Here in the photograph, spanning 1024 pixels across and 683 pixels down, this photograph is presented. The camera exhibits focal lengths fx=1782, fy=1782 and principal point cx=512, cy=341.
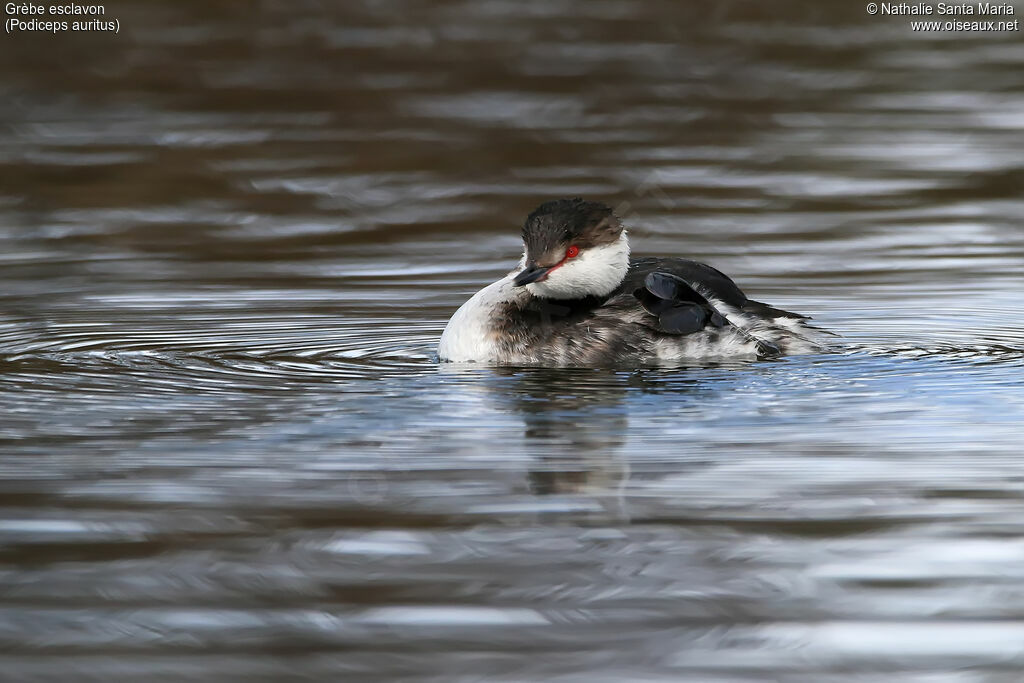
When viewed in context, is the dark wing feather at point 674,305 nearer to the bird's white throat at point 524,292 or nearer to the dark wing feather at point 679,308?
the dark wing feather at point 679,308

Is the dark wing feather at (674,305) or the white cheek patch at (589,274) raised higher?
the white cheek patch at (589,274)

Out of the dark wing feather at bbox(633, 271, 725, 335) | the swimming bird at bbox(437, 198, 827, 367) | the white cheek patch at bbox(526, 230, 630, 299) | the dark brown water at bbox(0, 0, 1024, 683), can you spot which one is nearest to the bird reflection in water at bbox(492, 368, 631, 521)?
the dark brown water at bbox(0, 0, 1024, 683)

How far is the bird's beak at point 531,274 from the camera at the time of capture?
7.84 meters

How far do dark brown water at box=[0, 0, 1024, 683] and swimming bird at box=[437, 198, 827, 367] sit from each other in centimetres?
21

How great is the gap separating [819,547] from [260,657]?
1.68 m

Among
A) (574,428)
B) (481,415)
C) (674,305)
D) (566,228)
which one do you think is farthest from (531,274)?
(574,428)

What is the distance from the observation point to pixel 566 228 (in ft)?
26.2

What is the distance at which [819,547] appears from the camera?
5.04 metres

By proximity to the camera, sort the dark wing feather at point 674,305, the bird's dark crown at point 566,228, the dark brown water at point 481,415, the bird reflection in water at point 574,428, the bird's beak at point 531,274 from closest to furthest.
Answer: the dark brown water at point 481,415 < the bird reflection in water at point 574,428 < the dark wing feather at point 674,305 < the bird's beak at point 531,274 < the bird's dark crown at point 566,228

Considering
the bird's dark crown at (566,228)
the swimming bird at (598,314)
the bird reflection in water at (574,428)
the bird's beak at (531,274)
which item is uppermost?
the bird's dark crown at (566,228)

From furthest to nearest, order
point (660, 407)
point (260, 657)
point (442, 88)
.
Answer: point (442, 88) < point (660, 407) < point (260, 657)

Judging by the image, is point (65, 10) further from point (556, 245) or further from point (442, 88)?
point (556, 245)

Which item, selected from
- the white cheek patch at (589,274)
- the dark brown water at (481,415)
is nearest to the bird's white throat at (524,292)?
the white cheek patch at (589,274)

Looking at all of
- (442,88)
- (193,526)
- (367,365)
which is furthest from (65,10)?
(193,526)
